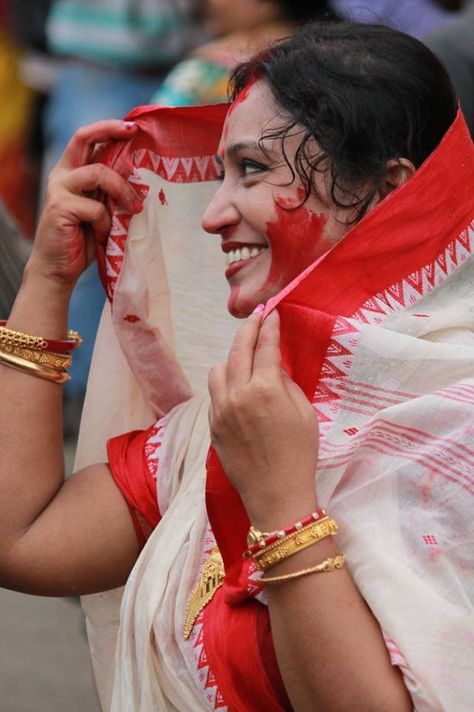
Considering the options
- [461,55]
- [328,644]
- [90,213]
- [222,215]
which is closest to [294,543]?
[328,644]

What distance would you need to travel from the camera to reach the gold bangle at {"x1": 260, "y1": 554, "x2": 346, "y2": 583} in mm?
1920

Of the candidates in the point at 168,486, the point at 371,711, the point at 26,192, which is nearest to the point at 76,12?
the point at 26,192

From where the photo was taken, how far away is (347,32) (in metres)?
2.36

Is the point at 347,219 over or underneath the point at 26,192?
over

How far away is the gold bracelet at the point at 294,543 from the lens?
1921 mm

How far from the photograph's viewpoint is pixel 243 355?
203cm

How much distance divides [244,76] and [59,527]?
0.86 meters

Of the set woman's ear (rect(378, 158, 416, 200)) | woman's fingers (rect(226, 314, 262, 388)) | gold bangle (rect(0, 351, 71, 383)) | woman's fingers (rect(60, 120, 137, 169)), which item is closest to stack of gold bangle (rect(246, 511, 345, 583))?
woman's fingers (rect(226, 314, 262, 388))

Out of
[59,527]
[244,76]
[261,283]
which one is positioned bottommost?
[59,527]

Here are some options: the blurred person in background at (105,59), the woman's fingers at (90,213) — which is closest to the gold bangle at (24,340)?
the woman's fingers at (90,213)

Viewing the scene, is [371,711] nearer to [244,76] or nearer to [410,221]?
[410,221]

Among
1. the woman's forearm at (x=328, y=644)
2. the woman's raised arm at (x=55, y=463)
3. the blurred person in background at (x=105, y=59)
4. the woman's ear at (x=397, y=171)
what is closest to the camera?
the woman's forearm at (x=328, y=644)

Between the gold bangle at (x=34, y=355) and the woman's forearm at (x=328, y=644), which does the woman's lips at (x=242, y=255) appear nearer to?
the gold bangle at (x=34, y=355)

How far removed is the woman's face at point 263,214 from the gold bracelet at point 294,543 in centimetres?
51
